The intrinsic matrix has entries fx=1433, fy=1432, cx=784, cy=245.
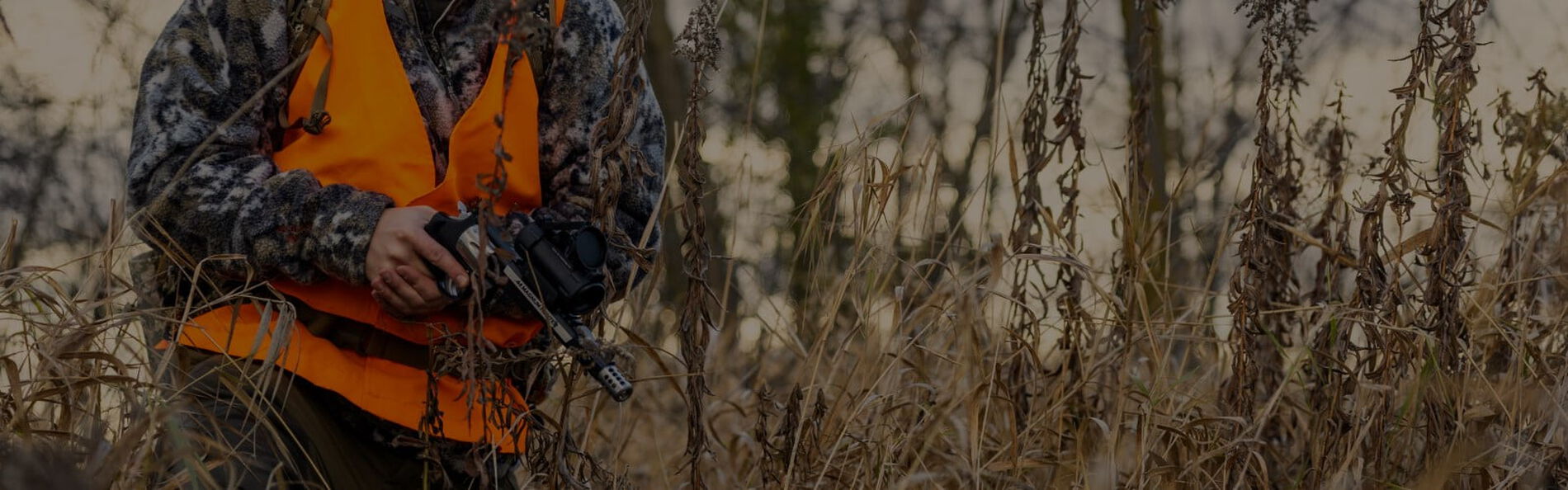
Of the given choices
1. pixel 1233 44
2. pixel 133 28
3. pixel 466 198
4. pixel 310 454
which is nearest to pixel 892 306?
pixel 466 198

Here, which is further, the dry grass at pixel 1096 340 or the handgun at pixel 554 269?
the dry grass at pixel 1096 340

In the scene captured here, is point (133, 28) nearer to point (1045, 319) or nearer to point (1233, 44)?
point (1045, 319)

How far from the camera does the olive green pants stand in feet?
7.27

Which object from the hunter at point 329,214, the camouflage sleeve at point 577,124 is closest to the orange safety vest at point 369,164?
the hunter at point 329,214

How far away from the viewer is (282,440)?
2418 mm

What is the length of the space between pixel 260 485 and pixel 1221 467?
1735 millimetres

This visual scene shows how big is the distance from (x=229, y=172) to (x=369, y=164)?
228 millimetres

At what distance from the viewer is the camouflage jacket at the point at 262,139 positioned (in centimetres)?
241

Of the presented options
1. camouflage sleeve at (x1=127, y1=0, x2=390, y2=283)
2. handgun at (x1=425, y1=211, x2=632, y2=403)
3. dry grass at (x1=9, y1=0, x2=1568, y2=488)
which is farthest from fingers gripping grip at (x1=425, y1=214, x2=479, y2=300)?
dry grass at (x1=9, y1=0, x2=1568, y2=488)

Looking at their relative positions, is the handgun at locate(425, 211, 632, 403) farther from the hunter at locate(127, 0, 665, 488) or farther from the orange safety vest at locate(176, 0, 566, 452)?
the orange safety vest at locate(176, 0, 566, 452)

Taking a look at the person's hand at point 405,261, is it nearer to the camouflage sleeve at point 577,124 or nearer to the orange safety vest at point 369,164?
the orange safety vest at point 369,164

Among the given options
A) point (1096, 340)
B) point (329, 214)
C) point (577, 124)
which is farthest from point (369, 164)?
point (1096, 340)

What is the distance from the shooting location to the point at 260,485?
2.31 meters

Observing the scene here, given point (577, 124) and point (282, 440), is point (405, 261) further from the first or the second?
point (577, 124)
